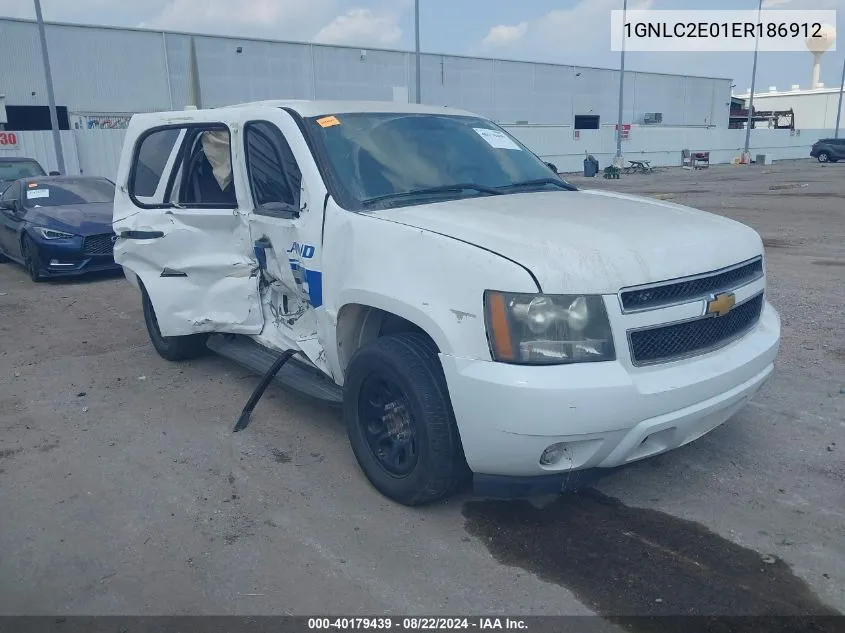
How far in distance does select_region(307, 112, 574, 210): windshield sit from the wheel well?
543 mm

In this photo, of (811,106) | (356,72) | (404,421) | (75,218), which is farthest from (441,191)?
(811,106)

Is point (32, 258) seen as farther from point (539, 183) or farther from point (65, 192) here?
point (539, 183)

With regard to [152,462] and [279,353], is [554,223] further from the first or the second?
[152,462]

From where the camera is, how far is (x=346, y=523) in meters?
3.48

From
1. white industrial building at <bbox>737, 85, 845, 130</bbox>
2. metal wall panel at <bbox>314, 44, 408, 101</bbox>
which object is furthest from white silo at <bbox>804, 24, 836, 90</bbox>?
metal wall panel at <bbox>314, 44, 408, 101</bbox>

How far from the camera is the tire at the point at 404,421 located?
324cm

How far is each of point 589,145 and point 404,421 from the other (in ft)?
144

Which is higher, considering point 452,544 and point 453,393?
point 453,393

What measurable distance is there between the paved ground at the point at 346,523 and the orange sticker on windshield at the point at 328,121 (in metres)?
1.89

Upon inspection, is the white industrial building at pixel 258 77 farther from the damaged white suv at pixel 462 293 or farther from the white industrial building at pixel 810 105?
the white industrial building at pixel 810 105

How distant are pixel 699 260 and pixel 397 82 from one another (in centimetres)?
4027

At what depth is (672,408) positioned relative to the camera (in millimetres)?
3059

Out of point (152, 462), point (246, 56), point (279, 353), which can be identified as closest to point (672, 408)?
point (279, 353)

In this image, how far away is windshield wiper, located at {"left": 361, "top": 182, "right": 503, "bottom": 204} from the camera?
12.7 ft
